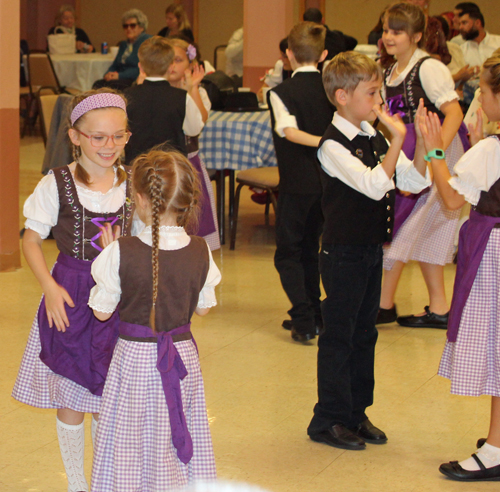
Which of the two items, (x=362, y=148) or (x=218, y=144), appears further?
(x=218, y=144)

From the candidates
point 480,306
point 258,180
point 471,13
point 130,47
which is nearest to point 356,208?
point 480,306

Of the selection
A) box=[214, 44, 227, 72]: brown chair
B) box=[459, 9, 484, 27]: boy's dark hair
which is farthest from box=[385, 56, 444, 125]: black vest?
box=[214, 44, 227, 72]: brown chair

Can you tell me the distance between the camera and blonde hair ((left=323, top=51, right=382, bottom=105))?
244 centimetres

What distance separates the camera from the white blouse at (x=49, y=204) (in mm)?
2123

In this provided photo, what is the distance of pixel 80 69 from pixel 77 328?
26.9ft

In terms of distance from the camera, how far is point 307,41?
3447mm

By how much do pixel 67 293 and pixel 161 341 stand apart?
1.30 feet

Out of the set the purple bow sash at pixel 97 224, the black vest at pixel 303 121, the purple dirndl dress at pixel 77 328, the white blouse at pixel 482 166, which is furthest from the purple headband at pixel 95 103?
the black vest at pixel 303 121

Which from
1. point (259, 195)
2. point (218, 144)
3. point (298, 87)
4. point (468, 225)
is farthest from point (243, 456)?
point (259, 195)

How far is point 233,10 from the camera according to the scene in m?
13.4

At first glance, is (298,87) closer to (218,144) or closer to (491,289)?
(491,289)

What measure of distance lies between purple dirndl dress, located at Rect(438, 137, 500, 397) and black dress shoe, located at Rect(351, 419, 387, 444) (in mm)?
364

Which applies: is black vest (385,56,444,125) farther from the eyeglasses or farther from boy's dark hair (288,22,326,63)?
the eyeglasses

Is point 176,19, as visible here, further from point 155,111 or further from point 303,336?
point 303,336
